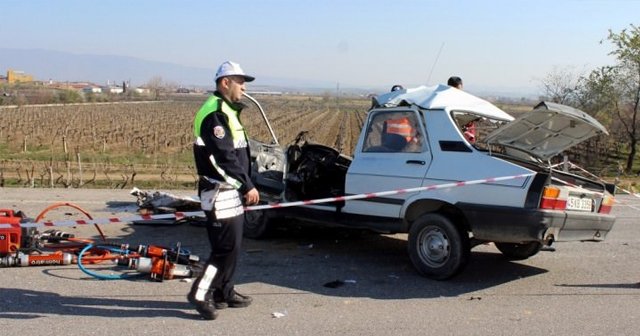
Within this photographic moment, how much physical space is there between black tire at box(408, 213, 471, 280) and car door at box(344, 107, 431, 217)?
1.25 feet

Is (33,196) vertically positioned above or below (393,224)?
below

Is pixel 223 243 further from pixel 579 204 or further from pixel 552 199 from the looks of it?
pixel 579 204

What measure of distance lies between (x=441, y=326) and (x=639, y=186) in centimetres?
1506

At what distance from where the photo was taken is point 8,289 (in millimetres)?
5965

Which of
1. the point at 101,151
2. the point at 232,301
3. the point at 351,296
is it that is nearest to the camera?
the point at 232,301

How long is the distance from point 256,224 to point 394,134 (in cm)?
251

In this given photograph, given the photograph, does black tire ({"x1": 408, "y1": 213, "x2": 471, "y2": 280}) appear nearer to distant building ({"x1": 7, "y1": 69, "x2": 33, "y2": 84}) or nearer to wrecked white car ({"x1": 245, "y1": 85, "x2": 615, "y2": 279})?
wrecked white car ({"x1": 245, "y1": 85, "x2": 615, "y2": 279})

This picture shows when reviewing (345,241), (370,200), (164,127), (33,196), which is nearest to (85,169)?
(33,196)

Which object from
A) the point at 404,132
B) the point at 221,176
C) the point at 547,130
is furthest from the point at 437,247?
the point at 221,176

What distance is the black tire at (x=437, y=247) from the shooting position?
642 centimetres

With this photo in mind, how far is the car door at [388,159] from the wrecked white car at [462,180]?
0.01m

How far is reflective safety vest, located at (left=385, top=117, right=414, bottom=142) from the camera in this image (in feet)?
23.1

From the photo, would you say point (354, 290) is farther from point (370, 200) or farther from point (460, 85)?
point (460, 85)

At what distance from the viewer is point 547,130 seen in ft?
22.3
